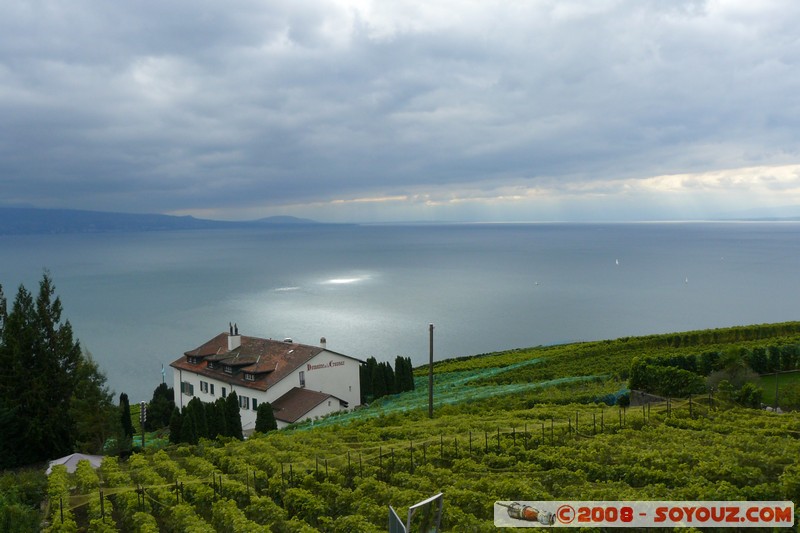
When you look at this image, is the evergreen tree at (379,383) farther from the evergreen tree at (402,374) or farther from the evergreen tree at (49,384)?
the evergreen tree at (49,384)

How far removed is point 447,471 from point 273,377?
924 inches

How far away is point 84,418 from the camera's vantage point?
31031 millimetres

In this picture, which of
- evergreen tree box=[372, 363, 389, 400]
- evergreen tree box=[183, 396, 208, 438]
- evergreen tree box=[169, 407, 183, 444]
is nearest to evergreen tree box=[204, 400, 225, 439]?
evergreen tree box=[183, 396, 208, 438]

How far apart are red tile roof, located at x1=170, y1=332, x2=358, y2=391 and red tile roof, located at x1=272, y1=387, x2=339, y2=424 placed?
4.55 ft

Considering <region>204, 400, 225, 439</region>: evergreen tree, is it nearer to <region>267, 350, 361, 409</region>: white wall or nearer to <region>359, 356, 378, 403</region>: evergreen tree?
<region>267, 350, 361, 409</region>: white wall

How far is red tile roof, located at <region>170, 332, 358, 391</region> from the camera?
125 feet

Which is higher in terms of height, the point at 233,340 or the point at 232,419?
the point at 233,340

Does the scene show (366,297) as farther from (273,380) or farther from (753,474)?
(753,474)

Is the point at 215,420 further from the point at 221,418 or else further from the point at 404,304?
the point at 404,304

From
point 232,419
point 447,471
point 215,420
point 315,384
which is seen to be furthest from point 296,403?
point 447,471

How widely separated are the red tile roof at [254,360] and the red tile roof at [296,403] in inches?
54.7

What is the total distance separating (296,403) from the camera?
36656 millimetres

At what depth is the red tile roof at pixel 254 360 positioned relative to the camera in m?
38.2

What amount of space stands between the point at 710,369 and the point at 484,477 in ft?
78.3
